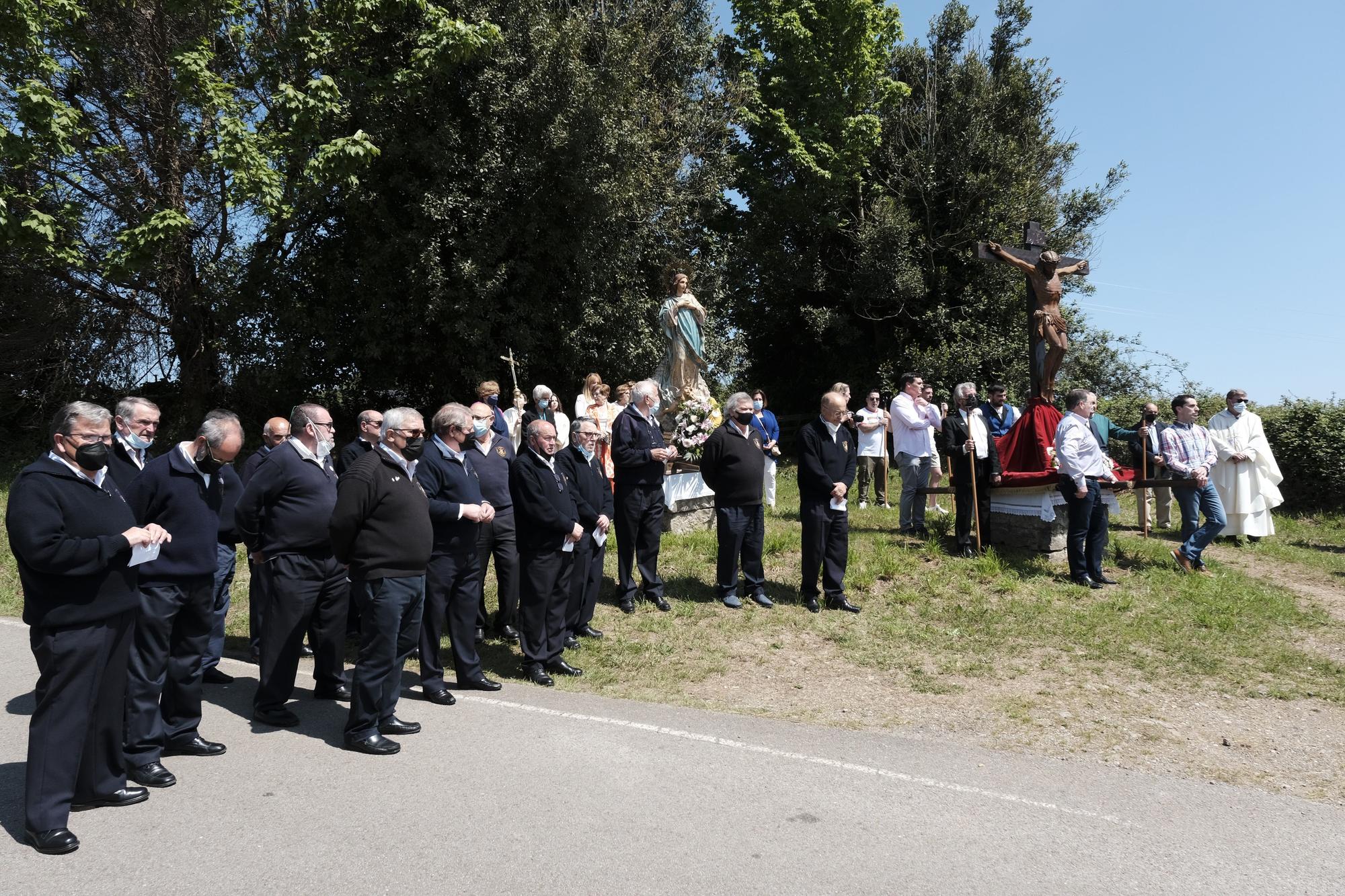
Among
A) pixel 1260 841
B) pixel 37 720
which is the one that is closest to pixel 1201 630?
pixel 1260 841

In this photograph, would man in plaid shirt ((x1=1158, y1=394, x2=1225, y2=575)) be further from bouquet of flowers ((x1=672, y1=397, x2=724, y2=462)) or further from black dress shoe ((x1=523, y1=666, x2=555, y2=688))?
black dress shoe ((x1=523, y1=666, x2=555, y2=688))

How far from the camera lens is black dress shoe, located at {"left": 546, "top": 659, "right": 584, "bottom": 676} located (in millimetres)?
6938

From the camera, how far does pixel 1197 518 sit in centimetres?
1003

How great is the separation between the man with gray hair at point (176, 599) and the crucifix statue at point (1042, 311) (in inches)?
324

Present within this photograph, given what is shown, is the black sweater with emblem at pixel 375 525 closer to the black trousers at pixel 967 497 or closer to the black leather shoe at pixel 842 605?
the black leather shoe at pixel 842 605

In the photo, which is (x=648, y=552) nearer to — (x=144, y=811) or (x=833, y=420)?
(x=833, y=420)

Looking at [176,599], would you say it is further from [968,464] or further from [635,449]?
[968,464]

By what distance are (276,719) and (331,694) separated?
0.65m

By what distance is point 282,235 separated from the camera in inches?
Result: 659

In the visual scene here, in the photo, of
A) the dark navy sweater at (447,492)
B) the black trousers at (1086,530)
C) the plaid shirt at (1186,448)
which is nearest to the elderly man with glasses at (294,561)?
the dark navy sweater at (447,492)

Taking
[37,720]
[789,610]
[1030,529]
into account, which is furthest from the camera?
[1030,529]

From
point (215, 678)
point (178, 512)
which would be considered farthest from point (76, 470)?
point (215, 678)

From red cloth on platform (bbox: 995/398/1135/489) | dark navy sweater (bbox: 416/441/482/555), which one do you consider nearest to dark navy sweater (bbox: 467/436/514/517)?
dark navy sweater (bbox: 416/441/482/555)

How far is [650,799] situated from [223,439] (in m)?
3.11
